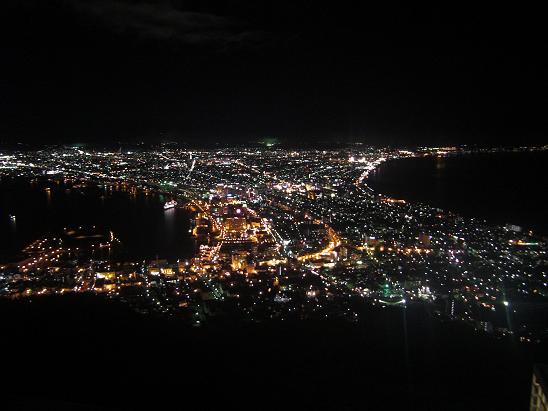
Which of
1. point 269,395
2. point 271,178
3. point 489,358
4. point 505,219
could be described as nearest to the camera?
point 269,395

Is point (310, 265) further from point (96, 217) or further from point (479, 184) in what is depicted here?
point (479, 184)

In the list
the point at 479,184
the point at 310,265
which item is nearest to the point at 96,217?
the point at 310,265

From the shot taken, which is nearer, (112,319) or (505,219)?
(112,319)

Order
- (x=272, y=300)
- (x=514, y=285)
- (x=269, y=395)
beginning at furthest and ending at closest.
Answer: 1. (x=514, y=285)
2. (x=272, y=300)
3. (x=269, y=395)

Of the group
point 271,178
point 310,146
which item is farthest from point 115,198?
point 310,146

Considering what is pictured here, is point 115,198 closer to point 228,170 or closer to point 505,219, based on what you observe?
point 228,170

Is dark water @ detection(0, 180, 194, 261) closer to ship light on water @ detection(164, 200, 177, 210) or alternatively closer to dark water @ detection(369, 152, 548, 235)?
ship light on water @ detection(164, 200, 177, 210)
